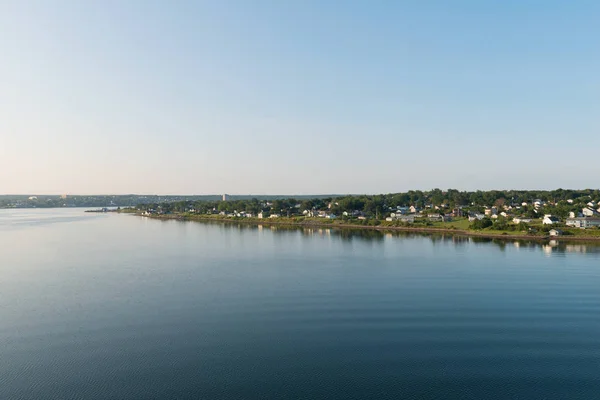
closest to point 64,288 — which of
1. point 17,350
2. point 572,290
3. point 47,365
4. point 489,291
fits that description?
point 17,350

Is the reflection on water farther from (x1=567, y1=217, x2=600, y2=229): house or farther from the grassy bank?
(x1=567, y1=217, x2=600, y2=229): house

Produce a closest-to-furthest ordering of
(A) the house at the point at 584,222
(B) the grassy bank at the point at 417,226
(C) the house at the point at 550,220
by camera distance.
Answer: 1. (B) the grassy bank at the point at 417,226
2. (A) the house at the point at 584,222
3. (C) the house at the point at 550,220

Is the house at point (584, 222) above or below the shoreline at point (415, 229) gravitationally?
above

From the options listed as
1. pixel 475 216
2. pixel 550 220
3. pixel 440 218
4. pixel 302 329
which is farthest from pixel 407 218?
pixel 302 329

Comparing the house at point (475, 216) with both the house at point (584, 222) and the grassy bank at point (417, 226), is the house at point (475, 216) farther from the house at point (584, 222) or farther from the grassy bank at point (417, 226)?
the house at point (584, 222)

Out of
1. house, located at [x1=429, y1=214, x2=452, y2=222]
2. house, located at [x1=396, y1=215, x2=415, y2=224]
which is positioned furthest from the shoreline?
house, located at [x1=429, y1=214, x2=452, y2=222]

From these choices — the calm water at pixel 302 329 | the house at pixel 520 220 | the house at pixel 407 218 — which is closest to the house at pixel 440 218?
the house at pixel 407 218

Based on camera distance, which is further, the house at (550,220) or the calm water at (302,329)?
the house at (550,220)

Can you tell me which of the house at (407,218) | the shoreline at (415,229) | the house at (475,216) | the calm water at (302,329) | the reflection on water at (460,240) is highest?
the house at (475,216)

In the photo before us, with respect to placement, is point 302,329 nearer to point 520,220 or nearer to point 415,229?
point 415,229
